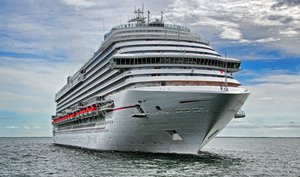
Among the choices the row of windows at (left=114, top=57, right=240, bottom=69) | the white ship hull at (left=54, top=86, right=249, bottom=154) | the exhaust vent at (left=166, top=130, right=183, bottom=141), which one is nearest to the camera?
the white ship hull at (left=54, top=86, right=249, bottom=154)

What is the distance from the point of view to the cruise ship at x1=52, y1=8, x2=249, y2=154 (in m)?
30.2

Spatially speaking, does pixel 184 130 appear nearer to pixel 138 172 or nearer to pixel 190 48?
pixel 138 172

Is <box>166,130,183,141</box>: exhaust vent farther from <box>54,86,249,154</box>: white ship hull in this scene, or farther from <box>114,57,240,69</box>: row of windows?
<box>114,57,240,69</box>: row of windows

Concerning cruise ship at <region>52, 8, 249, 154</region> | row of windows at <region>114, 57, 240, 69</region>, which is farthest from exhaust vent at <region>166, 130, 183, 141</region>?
row of windows at <region>114, 57, 240, 69</region>

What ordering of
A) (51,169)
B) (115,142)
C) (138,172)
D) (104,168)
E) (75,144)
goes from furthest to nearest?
(75,144)
(115,142)
(51,169)
(104,168)
(138,172)

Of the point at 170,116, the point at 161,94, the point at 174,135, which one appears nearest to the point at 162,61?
the point at 161,94

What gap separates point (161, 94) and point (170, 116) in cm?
197

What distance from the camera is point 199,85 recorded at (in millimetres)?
31859

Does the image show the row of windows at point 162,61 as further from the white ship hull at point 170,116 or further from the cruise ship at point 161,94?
the white ship hull at point 170,116

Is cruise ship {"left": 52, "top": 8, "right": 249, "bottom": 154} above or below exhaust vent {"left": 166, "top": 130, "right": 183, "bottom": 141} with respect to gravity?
above

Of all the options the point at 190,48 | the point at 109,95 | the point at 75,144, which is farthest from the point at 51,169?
the point at 75,144

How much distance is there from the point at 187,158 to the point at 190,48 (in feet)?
37.9

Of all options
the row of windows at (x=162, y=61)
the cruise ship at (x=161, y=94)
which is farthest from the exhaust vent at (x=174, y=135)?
the row of windows at (x=162, y=61)

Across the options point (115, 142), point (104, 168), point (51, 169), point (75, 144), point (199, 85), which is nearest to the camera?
point (104, 168)
